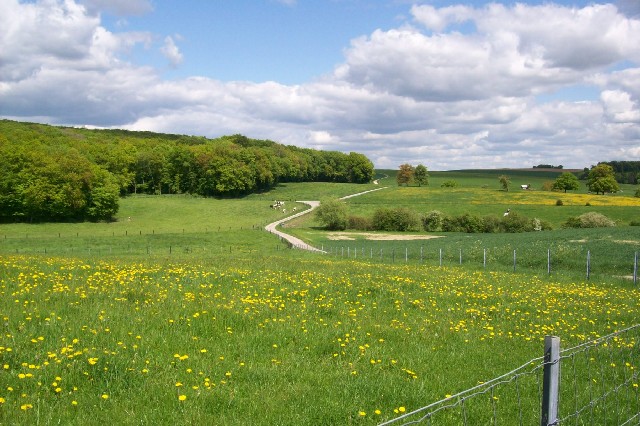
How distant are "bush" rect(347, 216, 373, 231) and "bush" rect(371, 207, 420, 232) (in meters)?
1.12

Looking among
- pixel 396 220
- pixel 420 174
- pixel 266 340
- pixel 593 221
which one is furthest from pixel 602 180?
pixel 266 340

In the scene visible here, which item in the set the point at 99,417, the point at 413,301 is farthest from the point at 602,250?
the point at 99,417

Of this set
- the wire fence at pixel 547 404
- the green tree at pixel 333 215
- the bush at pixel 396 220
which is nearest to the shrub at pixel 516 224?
the bush at pixel 396 220

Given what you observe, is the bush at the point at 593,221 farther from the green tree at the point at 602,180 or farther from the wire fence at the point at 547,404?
the wire fence at the point at 547,404

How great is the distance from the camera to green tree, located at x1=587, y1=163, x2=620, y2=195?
135 m

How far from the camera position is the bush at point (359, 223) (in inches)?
3716

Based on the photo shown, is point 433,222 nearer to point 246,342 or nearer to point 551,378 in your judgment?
point 246,342

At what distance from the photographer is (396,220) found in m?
92.0

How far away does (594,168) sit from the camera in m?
141

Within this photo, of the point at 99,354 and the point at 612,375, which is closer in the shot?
the point at 99,354

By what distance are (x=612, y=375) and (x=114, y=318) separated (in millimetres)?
9843

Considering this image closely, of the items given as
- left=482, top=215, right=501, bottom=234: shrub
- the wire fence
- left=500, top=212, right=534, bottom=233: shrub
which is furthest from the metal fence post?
left=482, top=215, right=501, bottom=234: shrub

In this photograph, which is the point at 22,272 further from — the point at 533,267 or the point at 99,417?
the point at 533,267

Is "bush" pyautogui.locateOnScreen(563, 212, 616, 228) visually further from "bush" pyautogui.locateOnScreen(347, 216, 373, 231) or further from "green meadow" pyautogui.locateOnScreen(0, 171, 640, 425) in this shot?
Result: "green meadow" pyautogui.locateOnScreen(0, 171, 640, 425)
